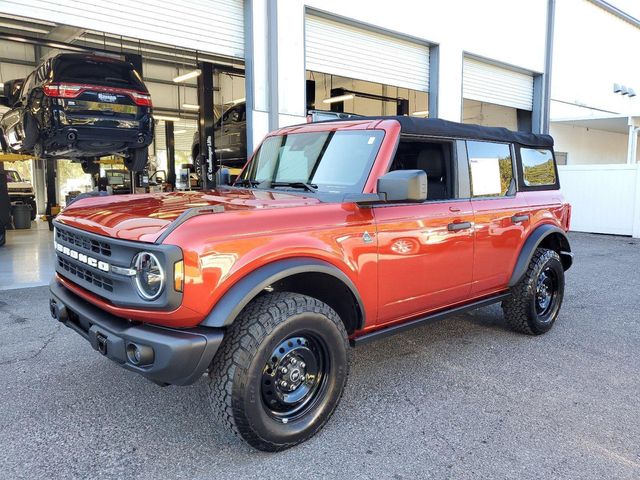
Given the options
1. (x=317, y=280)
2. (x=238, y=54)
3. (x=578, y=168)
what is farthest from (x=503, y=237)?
(x=578, y=168)

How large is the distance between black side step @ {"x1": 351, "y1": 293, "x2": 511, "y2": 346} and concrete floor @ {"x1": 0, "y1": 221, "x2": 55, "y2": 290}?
525 cm

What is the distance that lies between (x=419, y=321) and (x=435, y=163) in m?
1.25

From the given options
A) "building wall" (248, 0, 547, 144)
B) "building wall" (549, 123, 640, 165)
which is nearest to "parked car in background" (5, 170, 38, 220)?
"building wall" (248, 0, 547, 144)

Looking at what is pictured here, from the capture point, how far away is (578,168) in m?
14.0

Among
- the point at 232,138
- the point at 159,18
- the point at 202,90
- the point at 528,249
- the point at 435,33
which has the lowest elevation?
the point at 528,249

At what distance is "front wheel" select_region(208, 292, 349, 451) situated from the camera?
8.11 ft

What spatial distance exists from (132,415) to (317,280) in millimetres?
1404

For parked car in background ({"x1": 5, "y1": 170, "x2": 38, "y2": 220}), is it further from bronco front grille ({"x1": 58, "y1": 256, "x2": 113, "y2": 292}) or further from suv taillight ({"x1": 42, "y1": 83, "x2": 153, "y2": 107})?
bronco front grille ({"x1": 58, "y1": 256, "x2": 113, "y2": 292})

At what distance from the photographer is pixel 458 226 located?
3.66 m

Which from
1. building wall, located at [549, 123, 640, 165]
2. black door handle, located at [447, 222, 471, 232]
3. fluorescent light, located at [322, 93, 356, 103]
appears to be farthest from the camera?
fluorescent light, located at [322, 93, 356, 103]

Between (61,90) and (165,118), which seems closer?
(61,90)

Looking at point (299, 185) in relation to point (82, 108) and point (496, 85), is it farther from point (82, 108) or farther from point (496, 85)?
point (496, 85)

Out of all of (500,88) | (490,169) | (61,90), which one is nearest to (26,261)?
(61,90)

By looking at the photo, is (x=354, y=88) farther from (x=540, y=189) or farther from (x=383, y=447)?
(x=383, y=447)
